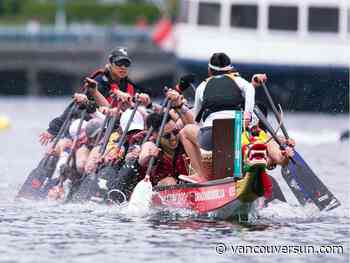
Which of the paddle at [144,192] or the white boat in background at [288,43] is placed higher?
the white boat in background at [288,43]

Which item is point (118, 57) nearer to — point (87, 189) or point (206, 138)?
point (87, 189)

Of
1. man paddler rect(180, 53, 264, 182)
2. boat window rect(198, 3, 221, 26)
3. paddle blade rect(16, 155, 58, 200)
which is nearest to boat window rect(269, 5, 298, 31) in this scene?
boat window rect(198, 3, 221, 26)

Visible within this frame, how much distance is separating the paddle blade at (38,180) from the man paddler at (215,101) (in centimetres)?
373

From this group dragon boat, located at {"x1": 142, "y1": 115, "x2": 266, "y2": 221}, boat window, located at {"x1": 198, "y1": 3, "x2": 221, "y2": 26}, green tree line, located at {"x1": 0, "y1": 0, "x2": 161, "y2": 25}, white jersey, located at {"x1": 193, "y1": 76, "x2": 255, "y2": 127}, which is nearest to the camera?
dragon boat, located at {"x1": 142, "y1": 115, "x2": 266, "y2": 221}

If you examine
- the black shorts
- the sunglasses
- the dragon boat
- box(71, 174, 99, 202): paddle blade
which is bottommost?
box(71, 174, 99, 202): paddle blade

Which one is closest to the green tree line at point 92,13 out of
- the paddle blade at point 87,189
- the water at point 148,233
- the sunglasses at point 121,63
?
the water at point 148,233

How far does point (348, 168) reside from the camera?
2933 centimetres

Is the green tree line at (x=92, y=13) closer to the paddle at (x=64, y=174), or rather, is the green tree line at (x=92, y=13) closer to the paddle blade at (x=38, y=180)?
the paddle blade at (x=38, y=180)

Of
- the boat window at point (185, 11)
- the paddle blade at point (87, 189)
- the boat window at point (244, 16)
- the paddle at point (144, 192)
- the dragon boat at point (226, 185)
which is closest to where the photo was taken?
the dragon boat at point (226, 185)

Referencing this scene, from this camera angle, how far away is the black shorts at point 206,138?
19487 millimetres

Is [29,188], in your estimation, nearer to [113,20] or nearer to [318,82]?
[318,82]

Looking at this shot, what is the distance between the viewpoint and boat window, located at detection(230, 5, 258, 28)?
4997 cm

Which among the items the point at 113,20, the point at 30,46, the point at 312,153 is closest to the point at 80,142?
the point at 312,153

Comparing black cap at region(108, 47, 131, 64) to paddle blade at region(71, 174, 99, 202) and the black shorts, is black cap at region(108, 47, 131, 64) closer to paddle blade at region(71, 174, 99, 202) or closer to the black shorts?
paddle blade at region(71, 174, 99, 202)
